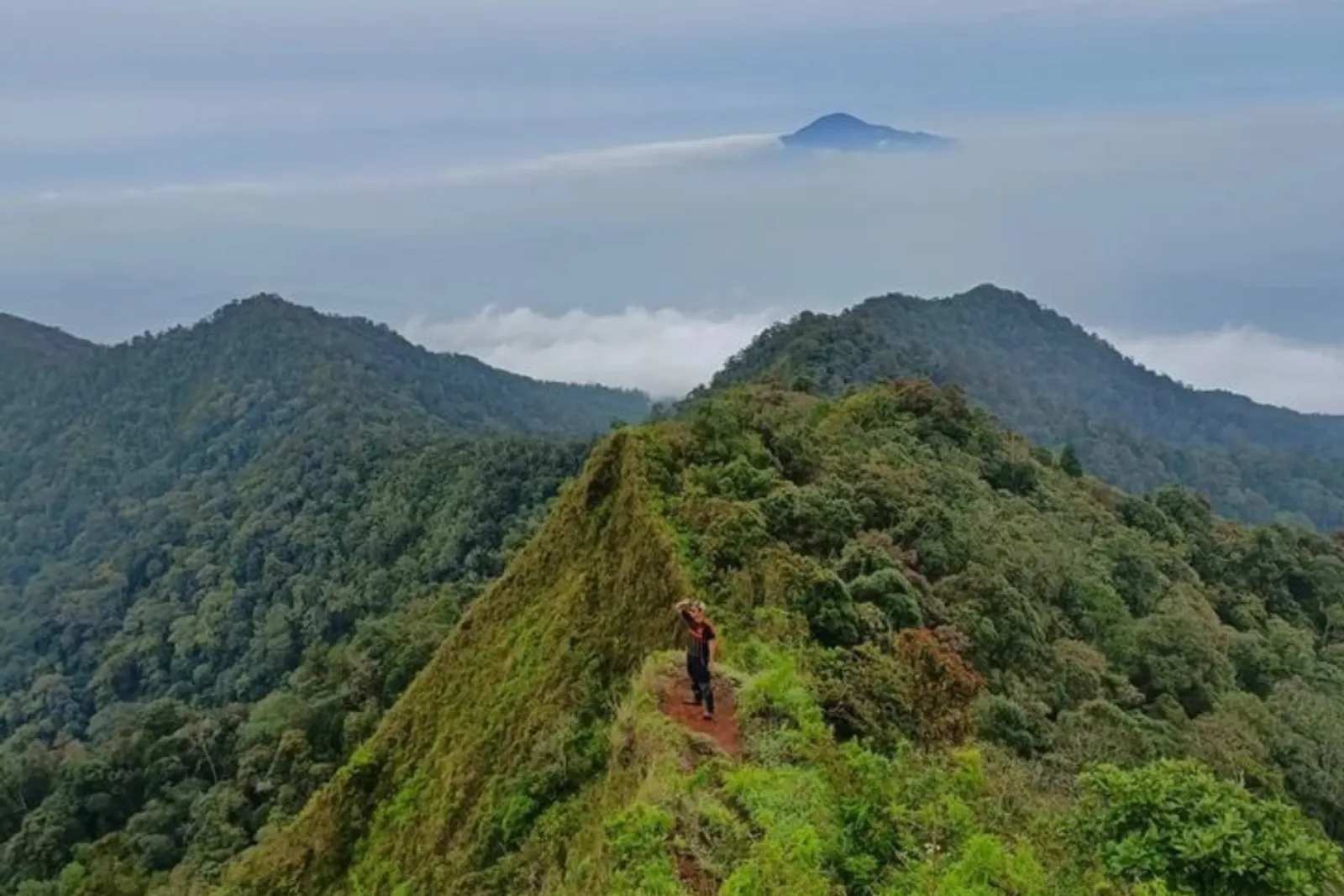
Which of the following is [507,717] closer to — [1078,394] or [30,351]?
[1078,394]

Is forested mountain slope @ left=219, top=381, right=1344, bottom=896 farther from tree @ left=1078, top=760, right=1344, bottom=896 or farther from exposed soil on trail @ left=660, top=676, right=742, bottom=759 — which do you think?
exposed soil on trail @ left=660, top=676, right=742, bottom=759

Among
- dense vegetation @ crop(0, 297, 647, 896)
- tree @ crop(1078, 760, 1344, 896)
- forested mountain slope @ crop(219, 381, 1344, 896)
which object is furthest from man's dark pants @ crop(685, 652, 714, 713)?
dense vegetation @ crop(0, 297, 647, 896)

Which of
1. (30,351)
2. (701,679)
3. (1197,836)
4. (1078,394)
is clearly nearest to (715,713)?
(701,679)

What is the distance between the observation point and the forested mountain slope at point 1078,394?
3137 inches

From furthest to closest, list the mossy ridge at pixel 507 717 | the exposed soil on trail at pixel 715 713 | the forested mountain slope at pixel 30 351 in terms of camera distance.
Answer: the forested mountain slope at pixel 30 351
the mossy ridge at pixel 507 717
the exposed soil on trail at pixel 715 713

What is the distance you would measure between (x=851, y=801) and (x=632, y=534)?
360 inches

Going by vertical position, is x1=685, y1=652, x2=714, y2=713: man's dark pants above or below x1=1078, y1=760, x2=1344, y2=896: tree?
above

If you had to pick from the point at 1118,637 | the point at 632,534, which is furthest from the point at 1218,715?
the point at 632,534

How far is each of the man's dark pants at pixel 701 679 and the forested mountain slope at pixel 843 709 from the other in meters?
0.34

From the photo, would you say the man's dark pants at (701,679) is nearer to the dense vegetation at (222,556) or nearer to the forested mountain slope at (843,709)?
the forested mountain slope at (843,709)

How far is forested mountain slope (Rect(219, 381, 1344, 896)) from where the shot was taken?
942cm

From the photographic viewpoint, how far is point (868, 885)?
8.94 m

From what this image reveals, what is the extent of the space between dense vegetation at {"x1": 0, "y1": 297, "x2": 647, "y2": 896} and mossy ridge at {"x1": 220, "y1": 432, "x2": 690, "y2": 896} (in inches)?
485

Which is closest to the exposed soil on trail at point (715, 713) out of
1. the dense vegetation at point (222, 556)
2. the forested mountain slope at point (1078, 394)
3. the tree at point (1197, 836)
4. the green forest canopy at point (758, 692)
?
the green forest canopy at point (758, 692)
